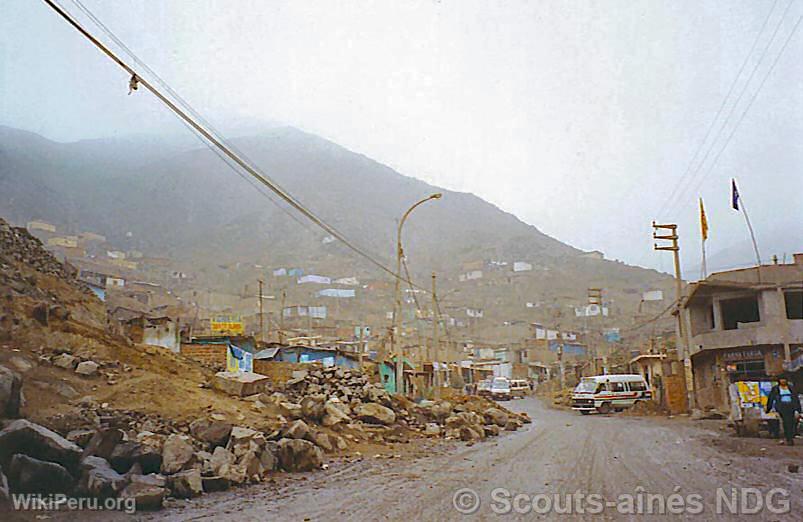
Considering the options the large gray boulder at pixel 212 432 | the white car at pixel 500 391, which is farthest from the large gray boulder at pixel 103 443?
the white car at pixel 500 391

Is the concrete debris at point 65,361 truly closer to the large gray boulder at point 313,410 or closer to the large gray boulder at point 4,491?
the large gray boulder at point 313,410

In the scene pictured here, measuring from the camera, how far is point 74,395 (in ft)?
40.9

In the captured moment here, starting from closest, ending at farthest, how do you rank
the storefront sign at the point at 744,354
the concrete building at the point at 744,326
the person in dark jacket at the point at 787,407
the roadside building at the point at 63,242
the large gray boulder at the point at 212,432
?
the large gray boulder at the point at 212,432 → the person in dark jacket at the point at 787,407 → the concrete building at the point at 744,326 → the storefront sign at the point at 744,354 → the roadside building at the point at 63,242

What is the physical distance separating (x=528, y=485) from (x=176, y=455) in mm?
5387

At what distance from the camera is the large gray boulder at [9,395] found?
9.34 meters

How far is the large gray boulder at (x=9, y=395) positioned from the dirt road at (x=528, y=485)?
2830 mm

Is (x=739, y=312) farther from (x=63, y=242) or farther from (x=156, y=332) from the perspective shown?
(x=63, y=242)

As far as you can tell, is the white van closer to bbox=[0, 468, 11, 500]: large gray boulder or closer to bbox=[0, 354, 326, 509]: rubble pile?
bbox=[0, 354, 326, 509]: rubble pile

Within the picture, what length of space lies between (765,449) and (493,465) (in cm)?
650

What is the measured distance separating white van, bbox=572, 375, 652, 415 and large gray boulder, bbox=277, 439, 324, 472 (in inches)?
1092

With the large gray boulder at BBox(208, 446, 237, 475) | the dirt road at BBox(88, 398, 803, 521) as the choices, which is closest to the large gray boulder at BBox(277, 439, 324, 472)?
the dirt road at BBox(88, 398, 803, 521)

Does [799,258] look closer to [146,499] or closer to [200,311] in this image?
[146,499]

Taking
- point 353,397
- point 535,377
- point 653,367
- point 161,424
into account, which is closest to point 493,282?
point 535,377

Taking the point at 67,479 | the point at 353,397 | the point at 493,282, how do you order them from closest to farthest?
the point at 67,479, the point at 353,397, the point at 493,282
